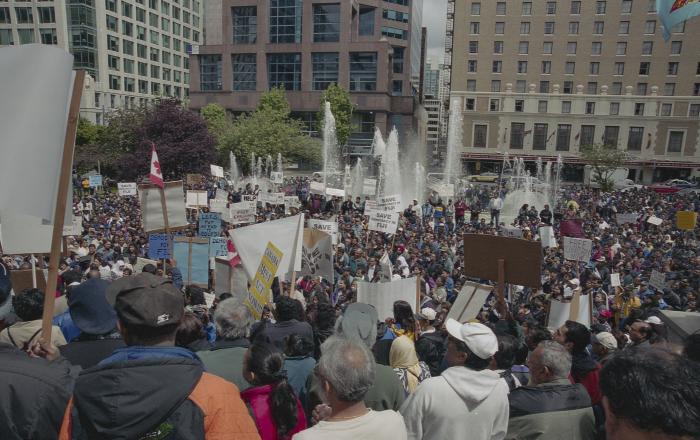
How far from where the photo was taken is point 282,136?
46875 mm

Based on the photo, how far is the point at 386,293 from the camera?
730 cm

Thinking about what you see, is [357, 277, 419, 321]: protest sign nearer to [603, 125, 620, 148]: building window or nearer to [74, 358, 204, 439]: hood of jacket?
[74, 358, 204, 439]: hood of jacket

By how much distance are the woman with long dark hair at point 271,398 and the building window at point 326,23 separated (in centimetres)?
5929

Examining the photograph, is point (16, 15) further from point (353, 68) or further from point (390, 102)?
point (390, 102)

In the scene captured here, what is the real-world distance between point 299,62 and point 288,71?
1680mm

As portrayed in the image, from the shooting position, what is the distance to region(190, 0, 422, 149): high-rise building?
57.8 m

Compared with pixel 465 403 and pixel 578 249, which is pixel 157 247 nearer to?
pixel 578 249

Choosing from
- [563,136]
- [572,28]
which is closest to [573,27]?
[572,28]

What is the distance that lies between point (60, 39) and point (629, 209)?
220ft

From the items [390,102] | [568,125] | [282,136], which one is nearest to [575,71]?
[568,125]

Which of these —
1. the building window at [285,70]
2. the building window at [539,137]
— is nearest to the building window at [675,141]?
the building window at [539,137]

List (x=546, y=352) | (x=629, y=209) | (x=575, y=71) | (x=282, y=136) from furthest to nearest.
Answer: (x=575, y=71) → (x=282, y=136) → (x=629, y=209) → (x=546, y=352)

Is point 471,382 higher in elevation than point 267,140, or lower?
lower

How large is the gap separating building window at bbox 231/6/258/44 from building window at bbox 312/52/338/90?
824cm
